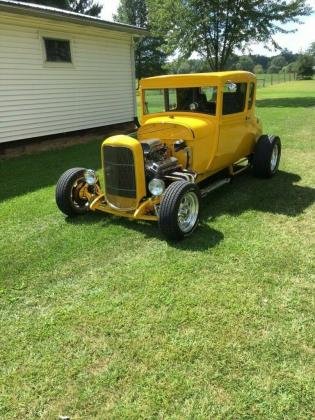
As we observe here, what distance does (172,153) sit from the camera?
5.68 meters

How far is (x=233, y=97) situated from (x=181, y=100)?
0.81 meters

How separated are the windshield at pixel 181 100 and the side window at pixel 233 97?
195 millimetres

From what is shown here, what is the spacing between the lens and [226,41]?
2562 cm

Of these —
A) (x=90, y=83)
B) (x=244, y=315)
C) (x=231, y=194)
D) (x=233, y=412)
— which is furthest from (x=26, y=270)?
(x=90, y=83)

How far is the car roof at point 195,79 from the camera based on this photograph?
18.6 feet

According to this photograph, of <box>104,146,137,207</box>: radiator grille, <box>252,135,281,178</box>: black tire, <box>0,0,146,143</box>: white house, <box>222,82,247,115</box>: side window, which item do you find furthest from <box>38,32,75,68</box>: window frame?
<box>104,146,137,207</box>: radiator grille

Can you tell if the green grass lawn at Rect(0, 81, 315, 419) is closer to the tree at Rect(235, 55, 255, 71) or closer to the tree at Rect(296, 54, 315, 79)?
the tree at Rect(235, 55, 255, 71)

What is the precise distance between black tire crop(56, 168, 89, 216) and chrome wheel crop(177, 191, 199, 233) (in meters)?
1.55

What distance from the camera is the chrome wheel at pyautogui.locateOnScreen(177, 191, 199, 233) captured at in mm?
4945

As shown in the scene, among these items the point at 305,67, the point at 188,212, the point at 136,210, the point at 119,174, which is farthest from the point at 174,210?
the point at 305,67

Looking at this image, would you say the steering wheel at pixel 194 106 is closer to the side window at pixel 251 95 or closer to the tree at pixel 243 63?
the side window at pixel 251 95

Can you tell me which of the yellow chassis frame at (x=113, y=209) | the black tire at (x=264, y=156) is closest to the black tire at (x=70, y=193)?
the yellow chassis frame at (x=113, y=209)

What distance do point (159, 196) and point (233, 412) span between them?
2932 mm

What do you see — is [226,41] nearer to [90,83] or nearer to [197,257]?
[90,83]
